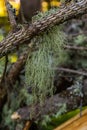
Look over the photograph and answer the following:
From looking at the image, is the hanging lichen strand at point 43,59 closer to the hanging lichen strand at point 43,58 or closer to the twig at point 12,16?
the hanging lichen strand at point 43,58

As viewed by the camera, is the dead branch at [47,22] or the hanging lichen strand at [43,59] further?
the hanging lichen strand at [43,59]

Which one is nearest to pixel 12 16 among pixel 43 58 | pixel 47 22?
pixel 47 22

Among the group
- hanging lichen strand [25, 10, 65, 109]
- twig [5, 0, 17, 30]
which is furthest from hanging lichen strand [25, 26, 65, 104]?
twig [5, 0, 17, 30]

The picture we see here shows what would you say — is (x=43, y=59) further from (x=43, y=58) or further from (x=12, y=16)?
(x=12, y=16)

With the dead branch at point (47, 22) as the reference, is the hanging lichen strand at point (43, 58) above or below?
below

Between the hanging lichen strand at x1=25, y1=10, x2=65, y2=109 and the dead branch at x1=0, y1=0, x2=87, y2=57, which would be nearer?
the dead branch at x1=0, y1=0, x2=87, y2=57

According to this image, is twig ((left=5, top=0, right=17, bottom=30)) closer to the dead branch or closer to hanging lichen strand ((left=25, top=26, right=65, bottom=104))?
the dead branch

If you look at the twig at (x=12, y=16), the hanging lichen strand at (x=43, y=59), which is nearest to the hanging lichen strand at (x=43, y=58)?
the hanging lichen strand at (x=43, y=59)

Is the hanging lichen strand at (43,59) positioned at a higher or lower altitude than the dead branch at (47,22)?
lower

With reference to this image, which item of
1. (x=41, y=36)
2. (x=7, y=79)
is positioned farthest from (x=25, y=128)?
(x=41, y=36)
